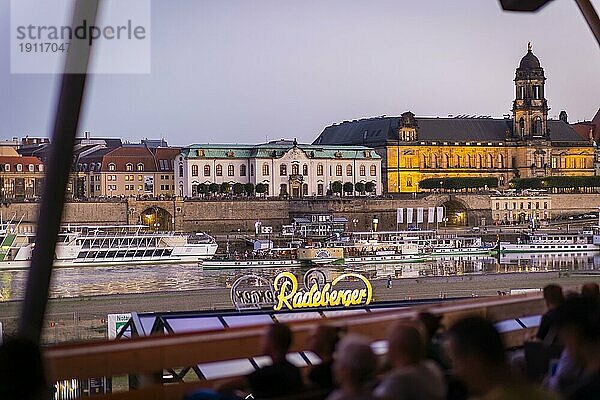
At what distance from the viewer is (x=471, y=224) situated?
3478 cm

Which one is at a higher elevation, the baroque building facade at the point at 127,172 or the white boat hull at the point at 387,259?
the baroque building facade at the point at 127,172

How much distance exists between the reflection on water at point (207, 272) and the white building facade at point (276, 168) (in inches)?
399

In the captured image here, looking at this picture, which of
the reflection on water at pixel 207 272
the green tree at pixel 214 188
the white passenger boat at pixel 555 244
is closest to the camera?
the reflection on water at pixel 207 272

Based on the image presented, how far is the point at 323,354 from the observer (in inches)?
65.2

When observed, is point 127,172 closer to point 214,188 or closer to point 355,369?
point 214,188

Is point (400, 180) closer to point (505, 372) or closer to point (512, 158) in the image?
point (512, 158)

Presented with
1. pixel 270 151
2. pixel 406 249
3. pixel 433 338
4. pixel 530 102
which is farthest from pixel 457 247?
pixel 433 338

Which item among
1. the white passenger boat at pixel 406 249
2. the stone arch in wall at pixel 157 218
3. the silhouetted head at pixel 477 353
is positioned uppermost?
the stone arch in wall at pixel 157 218

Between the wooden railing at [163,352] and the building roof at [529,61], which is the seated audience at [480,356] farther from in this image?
the building roof at [529,61]

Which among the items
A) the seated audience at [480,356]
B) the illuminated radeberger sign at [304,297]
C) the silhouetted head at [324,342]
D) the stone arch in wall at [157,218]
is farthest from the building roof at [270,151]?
the seated audience at [480,356]

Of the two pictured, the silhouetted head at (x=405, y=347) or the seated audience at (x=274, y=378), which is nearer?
the silhouetted head at (x=405, y=347)

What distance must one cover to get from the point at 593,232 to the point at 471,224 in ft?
18.2

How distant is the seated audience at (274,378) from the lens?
154cm

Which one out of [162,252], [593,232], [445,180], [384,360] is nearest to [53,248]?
[384,360]
